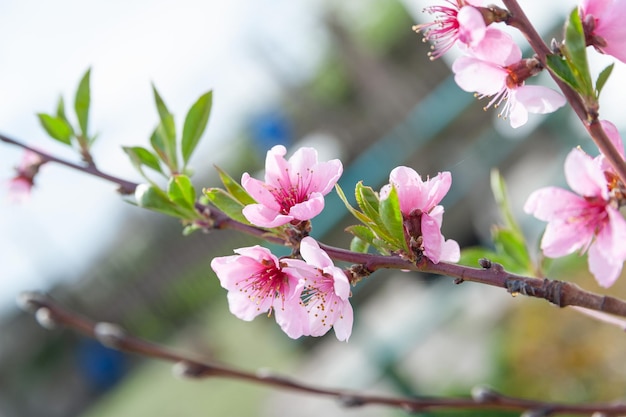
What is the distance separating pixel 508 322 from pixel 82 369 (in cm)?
721

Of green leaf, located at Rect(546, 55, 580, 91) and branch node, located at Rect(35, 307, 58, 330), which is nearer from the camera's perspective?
green leaf, located at Rect(546, 55, 580, 91)

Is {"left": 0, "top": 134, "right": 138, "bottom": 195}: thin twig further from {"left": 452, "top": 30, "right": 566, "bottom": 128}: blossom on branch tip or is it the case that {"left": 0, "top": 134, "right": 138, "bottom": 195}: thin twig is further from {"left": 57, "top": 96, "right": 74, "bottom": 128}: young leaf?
{"left": 452, "top": 30, "right": 566, "bottom": 128}: blossom on branch tip

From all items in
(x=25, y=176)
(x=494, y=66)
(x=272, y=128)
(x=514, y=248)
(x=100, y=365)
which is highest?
(x=25, y=176)

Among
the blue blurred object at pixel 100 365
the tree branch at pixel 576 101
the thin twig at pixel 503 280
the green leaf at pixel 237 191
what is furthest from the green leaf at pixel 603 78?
the blue blurred object at pixel 100 365

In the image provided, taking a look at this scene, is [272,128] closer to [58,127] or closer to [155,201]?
[58,127]

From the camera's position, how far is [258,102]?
6734 mm

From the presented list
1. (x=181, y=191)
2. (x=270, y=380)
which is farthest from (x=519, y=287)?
(x=270, y=380)

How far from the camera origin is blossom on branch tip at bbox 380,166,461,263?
0.40 m

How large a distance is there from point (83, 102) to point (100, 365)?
8.29m

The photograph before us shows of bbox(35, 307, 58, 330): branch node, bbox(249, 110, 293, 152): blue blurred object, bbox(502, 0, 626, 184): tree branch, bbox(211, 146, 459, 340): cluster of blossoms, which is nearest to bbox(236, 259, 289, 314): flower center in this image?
bbox(211, 146, 459, 340): cluster of blossoms

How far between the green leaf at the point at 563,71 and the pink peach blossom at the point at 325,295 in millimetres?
164

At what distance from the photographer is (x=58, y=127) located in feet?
2.22

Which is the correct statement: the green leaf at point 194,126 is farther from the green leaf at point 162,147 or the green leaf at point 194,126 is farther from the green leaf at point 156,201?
the green leaf at point 156,201

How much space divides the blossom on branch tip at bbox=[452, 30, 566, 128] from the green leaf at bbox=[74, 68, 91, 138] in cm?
41
